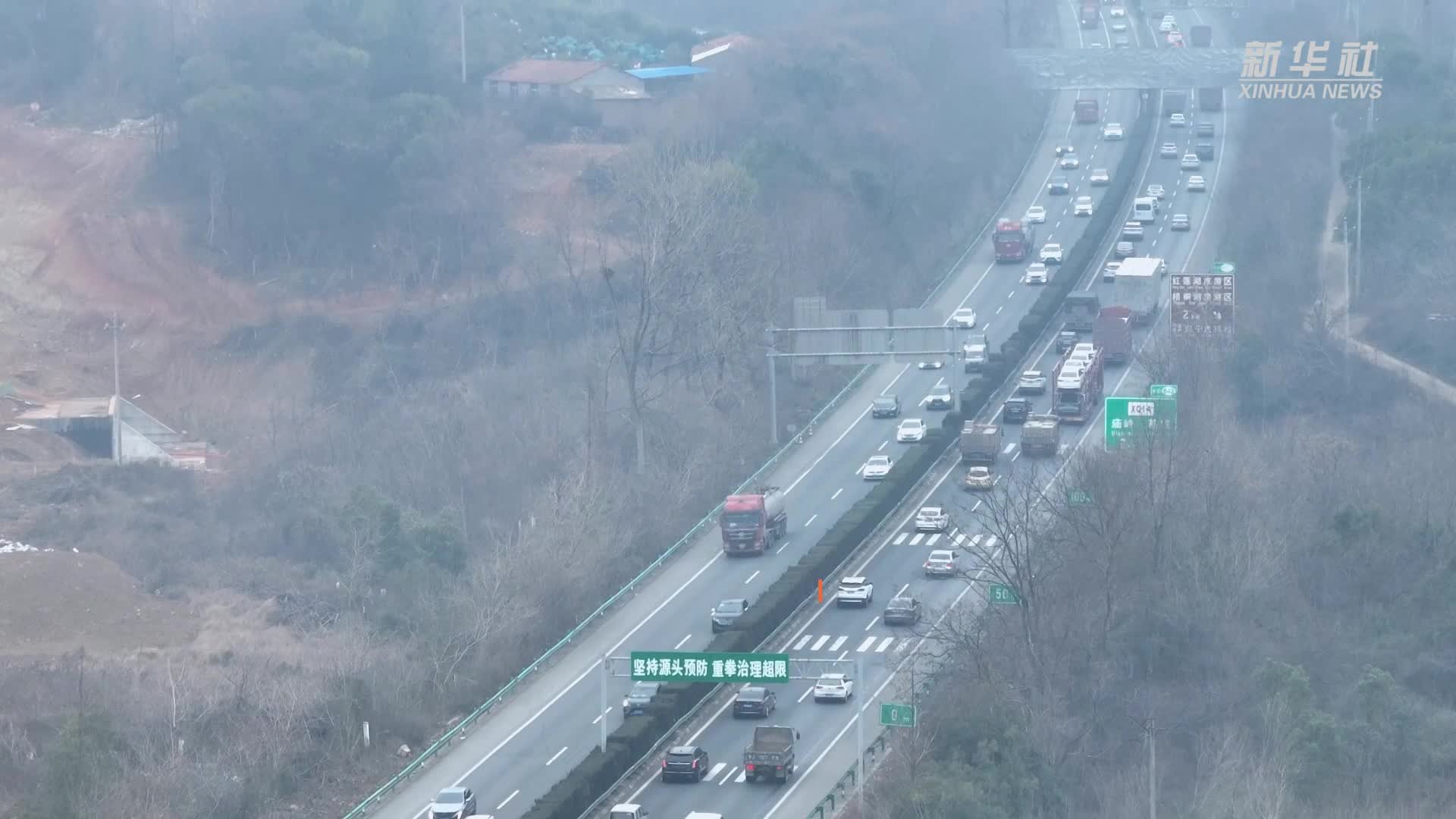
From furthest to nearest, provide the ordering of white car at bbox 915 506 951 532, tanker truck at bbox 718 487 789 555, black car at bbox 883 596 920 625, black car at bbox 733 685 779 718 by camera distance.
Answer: white car at bbox 915 506 951 532
tanker truck at bbox 718 487 789 555
black car at bbox 883 596 920 625
black car at bbox 733 685 779 718

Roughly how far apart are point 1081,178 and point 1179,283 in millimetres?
27404

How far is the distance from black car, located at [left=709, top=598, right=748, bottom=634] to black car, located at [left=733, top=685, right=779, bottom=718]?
3.31 m

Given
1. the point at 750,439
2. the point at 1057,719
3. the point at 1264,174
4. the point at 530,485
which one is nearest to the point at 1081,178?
the point at 1264,174

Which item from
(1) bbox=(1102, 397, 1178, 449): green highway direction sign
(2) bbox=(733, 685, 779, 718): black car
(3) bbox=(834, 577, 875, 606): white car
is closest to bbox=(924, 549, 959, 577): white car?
(3) bbox=(834, 577, 875, 606): white car

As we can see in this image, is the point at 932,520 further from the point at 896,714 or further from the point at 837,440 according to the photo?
the point at 896,714

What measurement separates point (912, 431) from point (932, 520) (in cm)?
695

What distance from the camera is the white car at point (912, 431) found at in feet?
187

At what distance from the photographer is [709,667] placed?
3634 cm

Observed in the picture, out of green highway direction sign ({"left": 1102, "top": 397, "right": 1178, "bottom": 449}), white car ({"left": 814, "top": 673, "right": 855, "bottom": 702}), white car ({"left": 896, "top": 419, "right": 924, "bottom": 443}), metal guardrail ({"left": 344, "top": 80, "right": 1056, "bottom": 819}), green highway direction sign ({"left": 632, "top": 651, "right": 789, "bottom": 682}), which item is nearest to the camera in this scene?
green highway direction sign ({"left": 632, "top": 651, "right": 789, "bottom": 682})

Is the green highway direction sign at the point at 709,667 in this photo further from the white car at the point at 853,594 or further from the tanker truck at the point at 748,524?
the tanker truck at the point at 748,524

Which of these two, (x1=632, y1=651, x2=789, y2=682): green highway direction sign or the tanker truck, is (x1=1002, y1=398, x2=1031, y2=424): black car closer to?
the tanker truck

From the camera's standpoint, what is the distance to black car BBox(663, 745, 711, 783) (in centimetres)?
3600

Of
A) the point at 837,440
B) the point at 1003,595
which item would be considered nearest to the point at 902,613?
the point at 1003,595

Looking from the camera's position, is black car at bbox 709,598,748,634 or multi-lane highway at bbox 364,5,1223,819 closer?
multi-lane highway at bbox 364,5,1223,819
